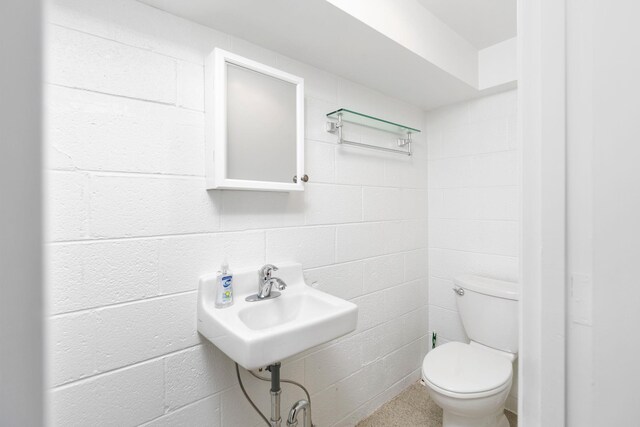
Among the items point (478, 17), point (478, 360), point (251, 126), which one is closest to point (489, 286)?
point (478, 360)

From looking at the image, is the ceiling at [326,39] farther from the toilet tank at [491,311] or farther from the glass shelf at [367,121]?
the toilet tank at [491,311]

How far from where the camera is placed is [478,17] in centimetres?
150

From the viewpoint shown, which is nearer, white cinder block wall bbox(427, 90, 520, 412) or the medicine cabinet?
the medicine cabinet

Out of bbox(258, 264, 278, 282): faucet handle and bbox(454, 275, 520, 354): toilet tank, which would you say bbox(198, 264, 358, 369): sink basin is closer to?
bbox(258, 264, 278, 282): faucet handle

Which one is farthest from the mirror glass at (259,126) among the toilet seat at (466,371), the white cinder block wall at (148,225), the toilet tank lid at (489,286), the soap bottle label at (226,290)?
the toilet tank lid at (489,286)

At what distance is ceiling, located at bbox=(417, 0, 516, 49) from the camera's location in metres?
1.41

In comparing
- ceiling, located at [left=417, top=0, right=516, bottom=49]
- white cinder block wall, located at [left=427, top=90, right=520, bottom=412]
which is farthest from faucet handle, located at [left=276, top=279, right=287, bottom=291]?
ceiling, located at [left=417, top=0, right=516, bottom=49]

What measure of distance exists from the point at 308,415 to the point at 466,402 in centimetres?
69

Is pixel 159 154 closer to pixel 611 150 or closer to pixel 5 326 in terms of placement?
pixel 5 326

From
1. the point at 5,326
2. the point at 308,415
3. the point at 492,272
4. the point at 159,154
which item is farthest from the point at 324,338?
the point at 492,272

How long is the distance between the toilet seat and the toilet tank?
11 cm

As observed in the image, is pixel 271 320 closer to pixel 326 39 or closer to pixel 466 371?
pixel 466 371

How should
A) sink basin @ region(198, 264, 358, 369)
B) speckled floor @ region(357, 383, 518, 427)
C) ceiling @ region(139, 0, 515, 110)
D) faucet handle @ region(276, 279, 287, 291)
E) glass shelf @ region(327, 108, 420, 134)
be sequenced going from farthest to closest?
speckled floor @ region(357, 383, 518, 427), glass shelf @ region(327, 108, 420, 134), faucet handle @ region(276, 279, 287, 291), ceiling @ region(139, 0, 515, 110), sink basin @ region(198, 264, 358, 369)

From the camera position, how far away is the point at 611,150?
383mm
